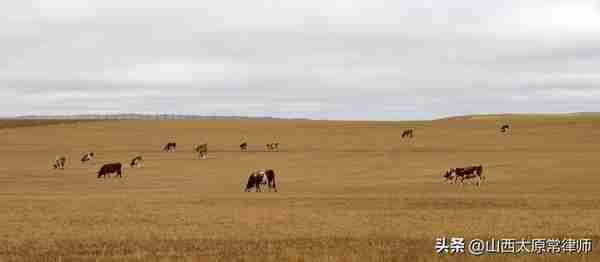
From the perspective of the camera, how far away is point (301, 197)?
1045 inches

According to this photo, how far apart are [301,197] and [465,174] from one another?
12453mm

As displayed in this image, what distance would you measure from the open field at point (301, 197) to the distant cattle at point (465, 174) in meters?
0.76

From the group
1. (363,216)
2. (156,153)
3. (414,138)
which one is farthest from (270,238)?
(414,138)

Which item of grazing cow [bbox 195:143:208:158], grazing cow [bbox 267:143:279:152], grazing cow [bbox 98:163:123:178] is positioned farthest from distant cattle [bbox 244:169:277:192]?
grazing cow [bbox 267:143:279:152]

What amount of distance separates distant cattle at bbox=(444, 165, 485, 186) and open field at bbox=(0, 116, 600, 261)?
76 centimetres

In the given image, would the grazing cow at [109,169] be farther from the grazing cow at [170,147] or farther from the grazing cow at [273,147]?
the grazing cow at [273,147]

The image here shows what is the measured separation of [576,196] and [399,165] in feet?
72.1

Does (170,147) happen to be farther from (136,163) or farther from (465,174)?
(465,174)

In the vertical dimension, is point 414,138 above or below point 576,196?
above

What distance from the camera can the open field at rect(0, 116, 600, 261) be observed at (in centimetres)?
1339

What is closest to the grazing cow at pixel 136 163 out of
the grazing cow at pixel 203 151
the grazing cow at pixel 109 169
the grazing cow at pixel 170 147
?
the grazing cow at pixel 109 169

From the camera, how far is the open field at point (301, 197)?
1339 cm

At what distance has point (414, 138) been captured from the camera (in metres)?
69.6

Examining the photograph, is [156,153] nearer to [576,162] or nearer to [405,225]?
[576,162]
